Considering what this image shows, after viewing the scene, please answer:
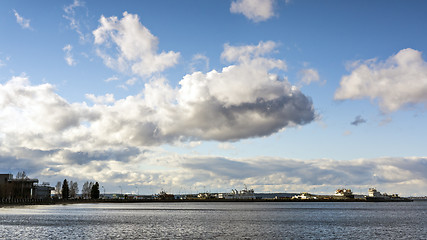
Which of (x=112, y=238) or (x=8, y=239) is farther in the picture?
(x=112, y=238)

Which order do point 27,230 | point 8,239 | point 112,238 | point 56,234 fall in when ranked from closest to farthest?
Result: point 8,239, point 112,238, point 56,234, point 27,230

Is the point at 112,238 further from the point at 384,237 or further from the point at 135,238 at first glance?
the point at 384,237

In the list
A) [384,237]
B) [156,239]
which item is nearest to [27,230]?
[156,239]

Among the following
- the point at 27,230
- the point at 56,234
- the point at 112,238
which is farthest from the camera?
the point at 27,230

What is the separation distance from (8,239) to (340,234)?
60.7m

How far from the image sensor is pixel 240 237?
7769cm

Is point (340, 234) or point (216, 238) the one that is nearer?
point (216, 238)

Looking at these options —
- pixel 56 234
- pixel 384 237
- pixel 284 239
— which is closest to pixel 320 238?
pixel 284 239

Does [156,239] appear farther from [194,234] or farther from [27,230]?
[27,230]

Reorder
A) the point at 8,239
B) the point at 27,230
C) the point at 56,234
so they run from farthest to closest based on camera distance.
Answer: the point at 27,230, the point at 56,234, the point at 8,239

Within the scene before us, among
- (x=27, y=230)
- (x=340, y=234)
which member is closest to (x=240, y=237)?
(x=340, y=234)

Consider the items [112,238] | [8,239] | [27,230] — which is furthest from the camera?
[27,230]

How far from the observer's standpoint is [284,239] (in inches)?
2972

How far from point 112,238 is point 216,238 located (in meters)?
18.4
